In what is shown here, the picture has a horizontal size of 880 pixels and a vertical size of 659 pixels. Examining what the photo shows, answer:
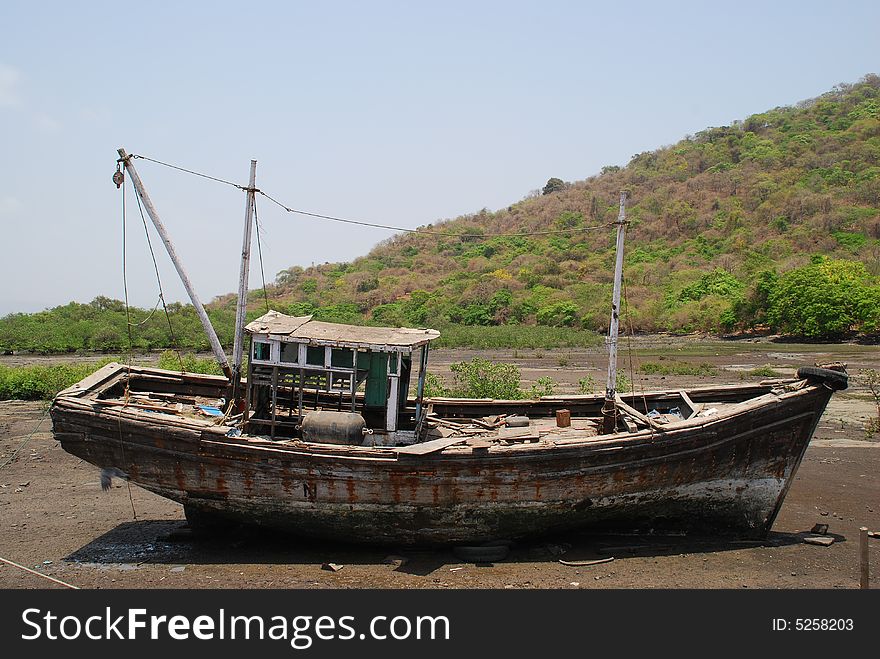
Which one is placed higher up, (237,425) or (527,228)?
(527,228)

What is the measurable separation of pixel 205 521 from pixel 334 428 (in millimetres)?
2622

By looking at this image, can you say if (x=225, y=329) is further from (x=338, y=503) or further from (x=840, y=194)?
(x=840, y=194)

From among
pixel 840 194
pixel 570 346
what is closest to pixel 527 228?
pixel 840 194

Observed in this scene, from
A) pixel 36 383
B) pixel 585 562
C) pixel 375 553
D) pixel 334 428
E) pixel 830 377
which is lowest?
pixel 375 553

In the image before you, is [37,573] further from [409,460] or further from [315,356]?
[409,460]

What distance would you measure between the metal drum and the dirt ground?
5.34 ft

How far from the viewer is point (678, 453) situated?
31.3 ft

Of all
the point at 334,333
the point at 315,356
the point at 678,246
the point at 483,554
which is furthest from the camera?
the point at 678,246

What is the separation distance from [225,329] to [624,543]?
36974 millimetres

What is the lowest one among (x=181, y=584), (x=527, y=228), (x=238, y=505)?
(x=181, y=584)

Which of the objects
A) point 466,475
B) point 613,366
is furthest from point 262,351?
point 613,366

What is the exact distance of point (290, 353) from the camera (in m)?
9.88
